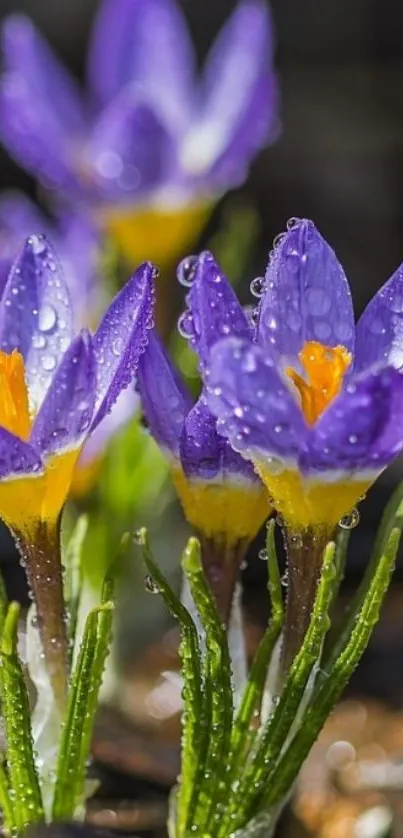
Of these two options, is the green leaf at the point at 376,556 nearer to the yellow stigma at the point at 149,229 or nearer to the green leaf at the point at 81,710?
the green leaf at the point at 81,710

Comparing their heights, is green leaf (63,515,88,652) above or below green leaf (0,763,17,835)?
above

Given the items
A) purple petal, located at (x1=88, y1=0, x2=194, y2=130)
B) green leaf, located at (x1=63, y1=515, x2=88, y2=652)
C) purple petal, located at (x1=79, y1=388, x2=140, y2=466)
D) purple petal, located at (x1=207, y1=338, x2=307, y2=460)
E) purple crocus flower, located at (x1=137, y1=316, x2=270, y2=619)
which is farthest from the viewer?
purple petal, located at (x1=88, y1=0, x2=194, y2=130)

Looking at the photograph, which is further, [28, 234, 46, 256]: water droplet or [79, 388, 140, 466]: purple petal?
[79, 388, 140, 466]: purple petal

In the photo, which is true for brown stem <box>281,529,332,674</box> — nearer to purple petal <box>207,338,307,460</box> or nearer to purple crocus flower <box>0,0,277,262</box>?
purple petal <box>207,338,307,460</box>

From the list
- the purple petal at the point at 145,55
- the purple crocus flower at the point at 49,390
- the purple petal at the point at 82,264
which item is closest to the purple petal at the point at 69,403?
the purple crocus flower at the point at 49,390

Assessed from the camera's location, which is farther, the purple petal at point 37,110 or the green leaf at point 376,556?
the purple petal at point 37,110

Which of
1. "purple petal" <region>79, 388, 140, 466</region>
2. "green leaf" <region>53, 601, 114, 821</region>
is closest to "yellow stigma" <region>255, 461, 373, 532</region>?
"green leaf" <region>53, 601, 114, 821</region>

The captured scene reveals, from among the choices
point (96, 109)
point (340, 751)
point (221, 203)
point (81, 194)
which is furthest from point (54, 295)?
point (221, 203)
